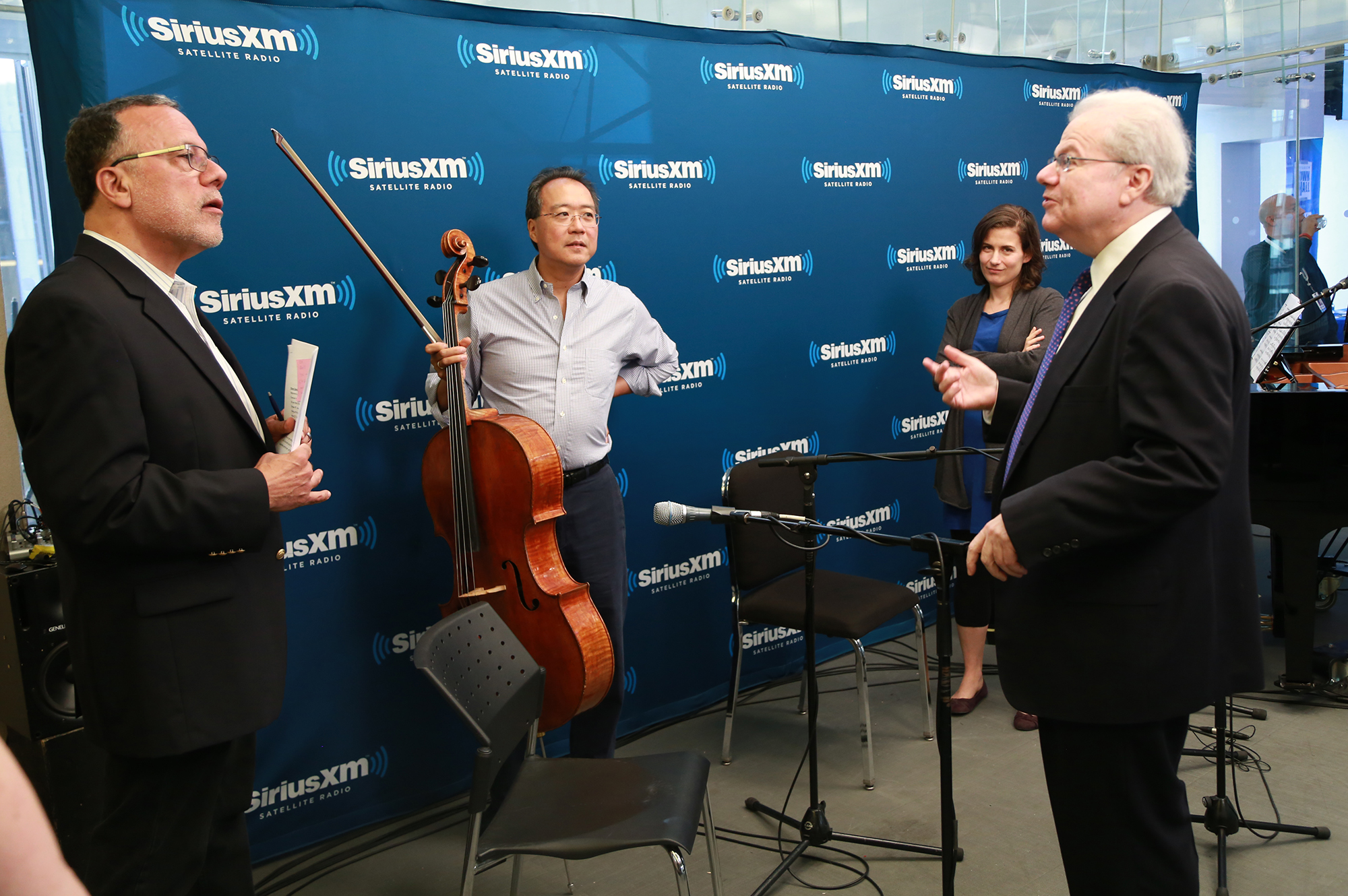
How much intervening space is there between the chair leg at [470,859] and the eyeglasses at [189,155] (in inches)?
52.6

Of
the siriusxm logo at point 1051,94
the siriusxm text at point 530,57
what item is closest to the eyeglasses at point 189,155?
the siriusxm text at point 530,57

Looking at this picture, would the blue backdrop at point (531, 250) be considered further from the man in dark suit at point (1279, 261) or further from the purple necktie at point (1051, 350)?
the man in dark suit at point (1279, 261)

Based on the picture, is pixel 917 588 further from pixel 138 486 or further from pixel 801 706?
pixel 138 486

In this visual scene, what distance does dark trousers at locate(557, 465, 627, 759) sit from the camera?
277cm

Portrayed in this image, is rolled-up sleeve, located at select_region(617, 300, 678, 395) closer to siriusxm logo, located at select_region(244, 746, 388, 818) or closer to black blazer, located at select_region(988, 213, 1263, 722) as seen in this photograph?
siriusxm logo, located at select_region(244, 746, 388, 818)

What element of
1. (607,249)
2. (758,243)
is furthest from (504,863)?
(758,243)

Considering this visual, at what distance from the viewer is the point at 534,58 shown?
10.4ft

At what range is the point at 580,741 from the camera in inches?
111

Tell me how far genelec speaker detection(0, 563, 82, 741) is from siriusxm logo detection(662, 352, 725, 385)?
6.56ft

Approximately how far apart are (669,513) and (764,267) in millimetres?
2178

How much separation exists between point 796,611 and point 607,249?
1.39 meters

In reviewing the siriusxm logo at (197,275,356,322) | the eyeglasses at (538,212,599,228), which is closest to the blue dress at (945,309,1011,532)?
the eyeglasses at (538,212,599,228)

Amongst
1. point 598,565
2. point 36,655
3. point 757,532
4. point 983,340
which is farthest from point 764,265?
point 36,655

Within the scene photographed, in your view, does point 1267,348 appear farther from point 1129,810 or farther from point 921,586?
point 1129,810
